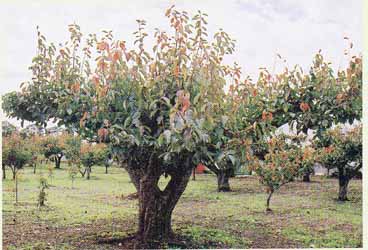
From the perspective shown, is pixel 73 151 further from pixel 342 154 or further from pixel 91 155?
pixel 342 154

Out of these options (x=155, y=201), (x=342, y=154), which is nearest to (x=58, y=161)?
(x=155, y=201)

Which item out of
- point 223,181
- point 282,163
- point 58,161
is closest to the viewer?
point 58,161

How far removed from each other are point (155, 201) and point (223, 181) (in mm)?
685

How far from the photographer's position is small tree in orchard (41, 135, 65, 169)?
4.16m

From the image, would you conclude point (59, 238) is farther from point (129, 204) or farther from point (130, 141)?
point (130, 141)

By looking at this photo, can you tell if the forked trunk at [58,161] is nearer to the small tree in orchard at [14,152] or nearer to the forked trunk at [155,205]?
the small tree in orchard at [14,152]

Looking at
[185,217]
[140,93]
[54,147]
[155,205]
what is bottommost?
[185,217]

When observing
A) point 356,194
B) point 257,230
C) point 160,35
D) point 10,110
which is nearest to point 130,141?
point 160,35

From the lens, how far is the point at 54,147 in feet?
14.0

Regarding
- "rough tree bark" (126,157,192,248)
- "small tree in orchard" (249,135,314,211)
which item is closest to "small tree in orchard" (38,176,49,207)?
"rough tree bark" (126,157,192,248)

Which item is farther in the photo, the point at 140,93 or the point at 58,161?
the point at 58,161

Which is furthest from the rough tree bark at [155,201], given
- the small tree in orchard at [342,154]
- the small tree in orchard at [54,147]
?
the small tree in orchard at [342,154]

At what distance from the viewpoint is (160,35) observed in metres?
3.51

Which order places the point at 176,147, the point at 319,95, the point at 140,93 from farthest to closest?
1. the point at 319,95
2. the point at 140,93
3. the point at 176,147
